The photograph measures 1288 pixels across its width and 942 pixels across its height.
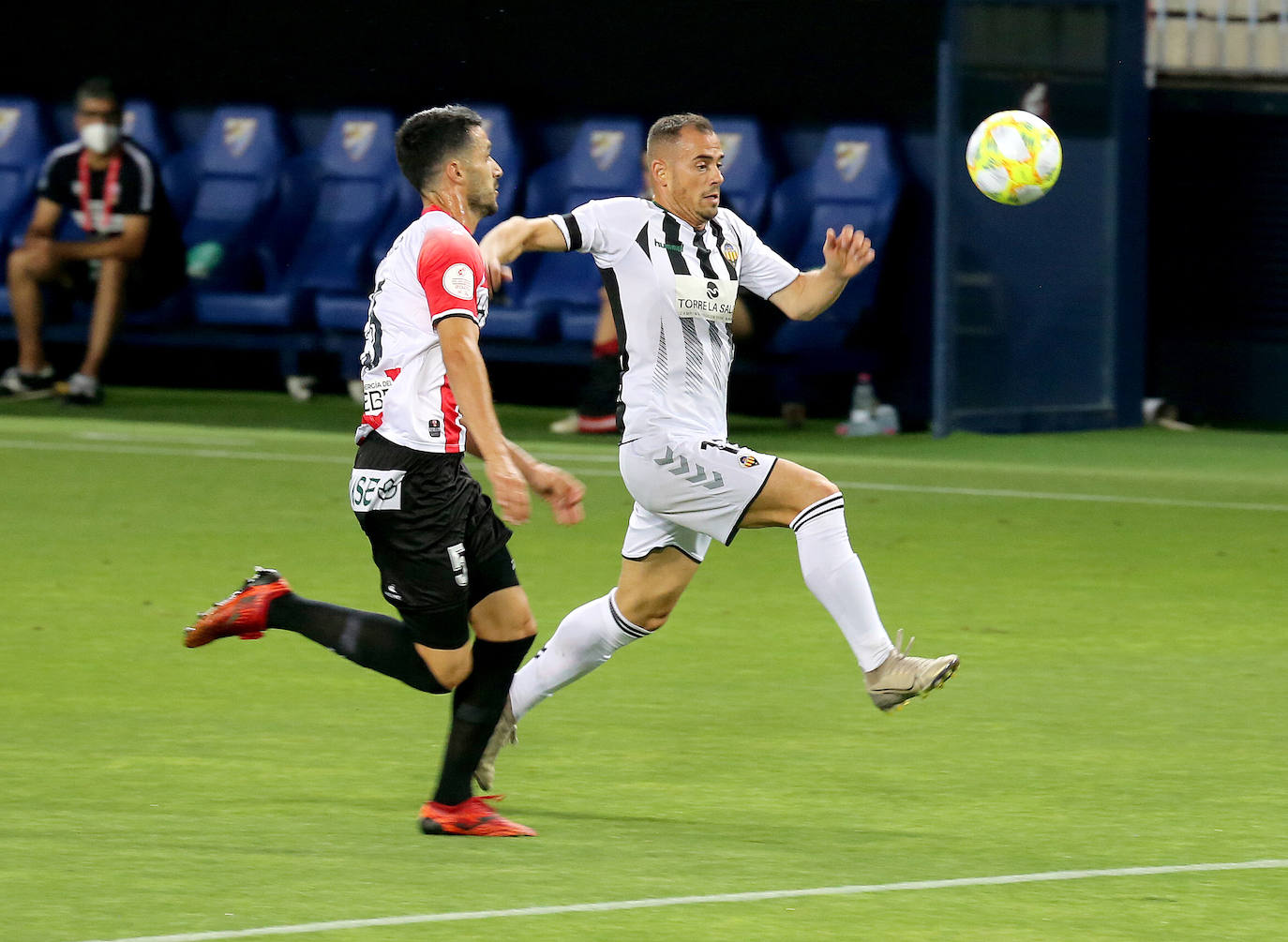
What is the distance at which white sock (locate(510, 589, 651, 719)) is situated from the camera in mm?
7141

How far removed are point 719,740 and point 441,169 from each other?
2149mm

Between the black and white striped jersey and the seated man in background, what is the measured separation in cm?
1244

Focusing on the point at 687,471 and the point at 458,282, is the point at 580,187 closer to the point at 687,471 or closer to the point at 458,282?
the point at 687,471

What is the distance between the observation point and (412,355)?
635 cm

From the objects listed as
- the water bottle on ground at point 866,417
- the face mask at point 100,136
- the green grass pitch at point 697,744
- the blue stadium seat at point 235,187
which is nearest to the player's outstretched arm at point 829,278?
the green grass pitch at point 697,744

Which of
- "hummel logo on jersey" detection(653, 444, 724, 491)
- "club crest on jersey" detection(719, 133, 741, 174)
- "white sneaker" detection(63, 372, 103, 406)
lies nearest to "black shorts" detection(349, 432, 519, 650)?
"hummel logo on jersey" detection(653, 444, 724, 491)

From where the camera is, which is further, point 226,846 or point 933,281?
point 933,281

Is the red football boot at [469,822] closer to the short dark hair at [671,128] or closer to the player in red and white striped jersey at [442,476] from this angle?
the player in red and white striped jersey at [442,476]

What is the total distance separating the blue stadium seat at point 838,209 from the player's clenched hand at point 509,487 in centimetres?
1264

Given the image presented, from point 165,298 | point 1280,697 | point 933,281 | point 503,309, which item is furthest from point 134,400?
point 1280,697

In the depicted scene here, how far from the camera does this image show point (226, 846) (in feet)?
20.3

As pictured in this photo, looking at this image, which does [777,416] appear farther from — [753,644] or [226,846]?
[226,846]

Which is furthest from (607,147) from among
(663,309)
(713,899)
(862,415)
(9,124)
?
(713,899)

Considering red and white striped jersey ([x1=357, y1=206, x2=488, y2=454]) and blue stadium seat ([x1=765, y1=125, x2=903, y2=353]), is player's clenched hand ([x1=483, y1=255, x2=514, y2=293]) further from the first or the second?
blue stadium seat ([x1=765, y1=125, x2=903, y2=353])
